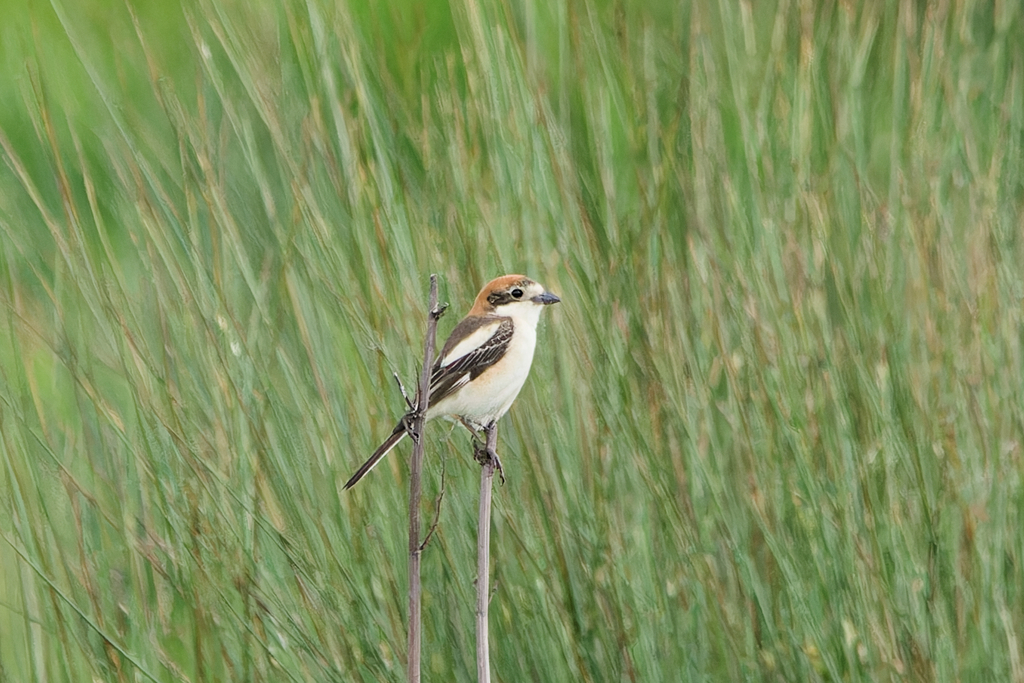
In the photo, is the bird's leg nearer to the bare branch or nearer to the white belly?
the white belly

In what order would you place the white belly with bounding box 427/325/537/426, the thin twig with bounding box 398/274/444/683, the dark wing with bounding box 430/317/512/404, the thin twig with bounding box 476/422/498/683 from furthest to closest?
the dark wing with bounding box 430/317/512/404 → the white belly with bounding box 427/325/537/426 → the thin twig with bounding box 476/422/498/683 → the thin twig with bounding box 398/274/444/683

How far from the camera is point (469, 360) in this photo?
2082 millimetres

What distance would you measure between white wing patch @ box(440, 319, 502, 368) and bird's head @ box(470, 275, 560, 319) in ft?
0.10

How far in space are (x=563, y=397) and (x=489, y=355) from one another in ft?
0.51

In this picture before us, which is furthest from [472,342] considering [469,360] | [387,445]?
[387,445]

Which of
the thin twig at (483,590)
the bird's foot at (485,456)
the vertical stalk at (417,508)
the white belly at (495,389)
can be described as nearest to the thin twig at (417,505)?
the vertical stalk at (417,508)

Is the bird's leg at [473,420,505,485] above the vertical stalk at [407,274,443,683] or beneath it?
beneath

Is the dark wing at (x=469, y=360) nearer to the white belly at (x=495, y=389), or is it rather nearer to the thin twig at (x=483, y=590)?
the white belly at (x=495, y=389)

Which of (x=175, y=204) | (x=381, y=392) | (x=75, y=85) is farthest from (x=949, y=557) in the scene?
(x=75, y=85)

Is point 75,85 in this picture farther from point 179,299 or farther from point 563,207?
point 563,207

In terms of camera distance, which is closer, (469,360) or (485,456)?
(485,456)

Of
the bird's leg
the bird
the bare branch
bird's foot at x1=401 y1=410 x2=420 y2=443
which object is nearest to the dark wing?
the bird

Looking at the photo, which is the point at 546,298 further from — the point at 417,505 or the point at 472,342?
the point at 417,505

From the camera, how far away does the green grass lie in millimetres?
2004
